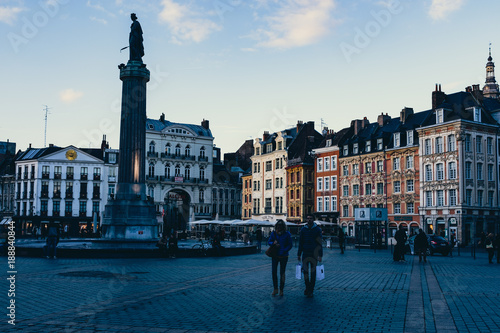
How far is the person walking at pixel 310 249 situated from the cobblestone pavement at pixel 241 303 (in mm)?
453

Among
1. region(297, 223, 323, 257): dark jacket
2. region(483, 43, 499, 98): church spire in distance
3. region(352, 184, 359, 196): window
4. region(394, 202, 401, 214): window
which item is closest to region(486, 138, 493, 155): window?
region(394, 202, 401, 214): window

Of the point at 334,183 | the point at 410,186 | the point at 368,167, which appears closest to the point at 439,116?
the point at 410,186

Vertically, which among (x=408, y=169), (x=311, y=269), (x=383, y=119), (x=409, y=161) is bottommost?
(x=311, y=269)

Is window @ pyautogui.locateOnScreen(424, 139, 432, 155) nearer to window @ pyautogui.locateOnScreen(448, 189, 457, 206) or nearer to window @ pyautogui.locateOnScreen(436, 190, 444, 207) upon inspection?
window @ pyautogui.locateOnScreen(436, 190, 444, 207)

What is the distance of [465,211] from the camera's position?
5662 centimetres

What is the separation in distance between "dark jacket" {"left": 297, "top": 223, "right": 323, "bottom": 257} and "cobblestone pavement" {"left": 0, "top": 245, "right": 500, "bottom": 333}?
1027 millimetres

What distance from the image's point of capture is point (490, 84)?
118 metres

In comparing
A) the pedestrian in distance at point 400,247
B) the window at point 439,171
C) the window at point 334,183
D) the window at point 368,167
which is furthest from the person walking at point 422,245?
the window at point 334,183

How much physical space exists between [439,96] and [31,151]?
6103cm

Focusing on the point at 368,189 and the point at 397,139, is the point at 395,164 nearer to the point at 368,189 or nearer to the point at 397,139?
the point at 397,139

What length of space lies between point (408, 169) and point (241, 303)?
53.5m

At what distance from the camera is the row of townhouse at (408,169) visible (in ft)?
190

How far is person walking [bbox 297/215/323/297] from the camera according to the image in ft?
44.5

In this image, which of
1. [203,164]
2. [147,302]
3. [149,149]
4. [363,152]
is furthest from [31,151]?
[147,302]
